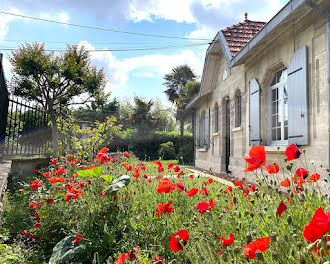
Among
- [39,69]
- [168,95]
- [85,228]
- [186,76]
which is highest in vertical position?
Answer: [186,76]

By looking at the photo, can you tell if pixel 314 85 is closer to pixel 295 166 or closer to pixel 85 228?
pixel 295 166

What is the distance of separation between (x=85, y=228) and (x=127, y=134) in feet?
60.9

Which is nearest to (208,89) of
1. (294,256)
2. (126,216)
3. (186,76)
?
(126,216)

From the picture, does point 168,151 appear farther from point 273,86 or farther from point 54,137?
point 273,86

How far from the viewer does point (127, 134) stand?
68.6 ft

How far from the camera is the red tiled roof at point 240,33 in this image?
843 cm

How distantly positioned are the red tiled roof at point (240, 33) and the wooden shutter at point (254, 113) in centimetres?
179

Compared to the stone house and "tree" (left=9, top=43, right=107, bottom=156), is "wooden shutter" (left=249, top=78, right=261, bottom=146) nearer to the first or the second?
the stone house

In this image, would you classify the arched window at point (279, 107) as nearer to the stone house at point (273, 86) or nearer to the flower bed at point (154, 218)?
the stone house at point (273, 86)

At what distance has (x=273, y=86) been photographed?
21.6ft

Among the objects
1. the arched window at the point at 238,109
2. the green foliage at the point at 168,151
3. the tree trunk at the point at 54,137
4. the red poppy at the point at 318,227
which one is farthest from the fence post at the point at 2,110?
the green foliage at the point at 168,151

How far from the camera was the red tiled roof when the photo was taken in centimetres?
843

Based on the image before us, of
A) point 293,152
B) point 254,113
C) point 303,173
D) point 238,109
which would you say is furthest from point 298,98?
point 293,152

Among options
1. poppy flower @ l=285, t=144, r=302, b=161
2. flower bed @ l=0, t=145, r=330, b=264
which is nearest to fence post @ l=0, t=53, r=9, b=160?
flower bed @ l=0, t=145, r=330, b=264
